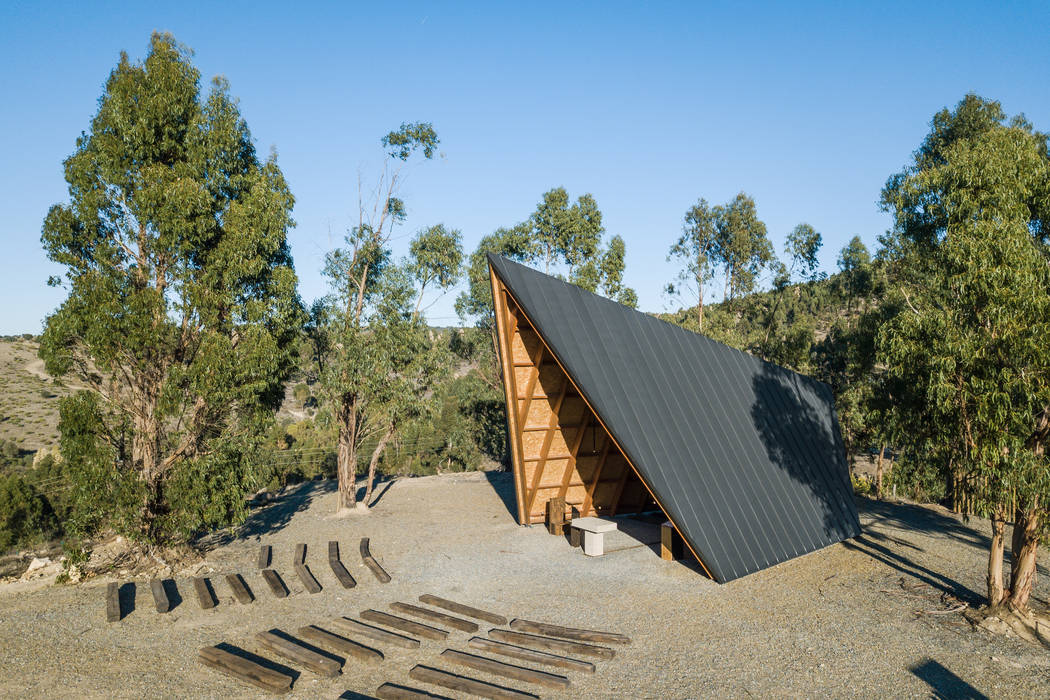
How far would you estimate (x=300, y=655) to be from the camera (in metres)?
8.49

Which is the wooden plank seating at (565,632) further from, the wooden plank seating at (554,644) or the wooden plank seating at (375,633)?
the wooden plank seating at (375,633)

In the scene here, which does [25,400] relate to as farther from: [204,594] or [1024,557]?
[1024,557]

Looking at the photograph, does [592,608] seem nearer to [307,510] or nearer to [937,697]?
[937,697]

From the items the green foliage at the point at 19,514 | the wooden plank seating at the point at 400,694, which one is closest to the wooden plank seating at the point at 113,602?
the wooden plank seating at the point at 400,694

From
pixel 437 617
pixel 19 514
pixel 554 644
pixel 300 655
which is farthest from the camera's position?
pixel 19 514

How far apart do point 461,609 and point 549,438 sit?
5360mm

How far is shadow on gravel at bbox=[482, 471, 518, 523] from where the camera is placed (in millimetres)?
18734

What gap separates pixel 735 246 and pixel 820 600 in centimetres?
2493

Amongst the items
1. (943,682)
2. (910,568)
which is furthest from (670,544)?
(943,682)

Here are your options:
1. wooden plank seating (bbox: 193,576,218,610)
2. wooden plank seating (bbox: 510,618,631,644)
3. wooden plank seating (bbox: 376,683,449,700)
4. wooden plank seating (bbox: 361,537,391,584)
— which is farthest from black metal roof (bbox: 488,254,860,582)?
wooden plank seating (bbox: 193,576,218,610)

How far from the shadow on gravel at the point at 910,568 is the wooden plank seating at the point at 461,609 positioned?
824 cm

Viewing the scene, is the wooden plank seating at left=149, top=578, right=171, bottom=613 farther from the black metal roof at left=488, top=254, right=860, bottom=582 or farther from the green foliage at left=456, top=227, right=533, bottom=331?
the green foliage at left=456, top=227, right=533, bottom=331

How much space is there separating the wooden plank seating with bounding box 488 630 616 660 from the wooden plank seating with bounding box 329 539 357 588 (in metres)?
3.96

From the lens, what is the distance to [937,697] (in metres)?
7.51
